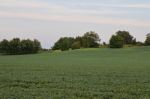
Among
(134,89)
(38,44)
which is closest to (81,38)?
(38,44)

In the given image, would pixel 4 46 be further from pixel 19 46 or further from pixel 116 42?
pixel 116 42

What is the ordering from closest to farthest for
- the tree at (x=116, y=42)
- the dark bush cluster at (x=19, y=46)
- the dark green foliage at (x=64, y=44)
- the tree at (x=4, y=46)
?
the dark bush cluster at (x=19, y=46) → the tree at (x=4, y=46) → the tree at (x=116, y=42) → the dark green foliage at (x=64, y=44)

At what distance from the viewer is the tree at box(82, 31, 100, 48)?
163500mm

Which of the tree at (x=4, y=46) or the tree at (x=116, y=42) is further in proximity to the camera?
the tree at (x=116, y=42)

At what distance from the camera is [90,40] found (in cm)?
16412

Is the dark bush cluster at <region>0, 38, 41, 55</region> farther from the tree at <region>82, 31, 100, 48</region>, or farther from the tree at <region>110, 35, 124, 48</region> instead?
the tree at <region>82, 31, 100, 48</region>

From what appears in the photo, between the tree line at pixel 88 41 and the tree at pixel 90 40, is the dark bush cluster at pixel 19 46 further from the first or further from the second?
the tree at pixel 90 40

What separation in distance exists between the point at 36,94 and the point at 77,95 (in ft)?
5.50

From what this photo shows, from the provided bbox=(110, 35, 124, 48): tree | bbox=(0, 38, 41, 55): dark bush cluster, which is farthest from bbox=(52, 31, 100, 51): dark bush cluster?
bbox=(0, 38, 41, 55): dark bush cluster

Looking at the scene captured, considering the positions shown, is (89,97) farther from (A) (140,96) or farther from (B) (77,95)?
(A) (140,96)

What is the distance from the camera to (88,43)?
164 m

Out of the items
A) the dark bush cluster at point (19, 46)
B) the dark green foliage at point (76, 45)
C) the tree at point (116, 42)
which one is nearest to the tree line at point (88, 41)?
the dark green foliage at point (76, 45)

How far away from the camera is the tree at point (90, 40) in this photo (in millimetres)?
163500

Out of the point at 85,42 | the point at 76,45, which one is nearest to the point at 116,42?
the point at 76,45
